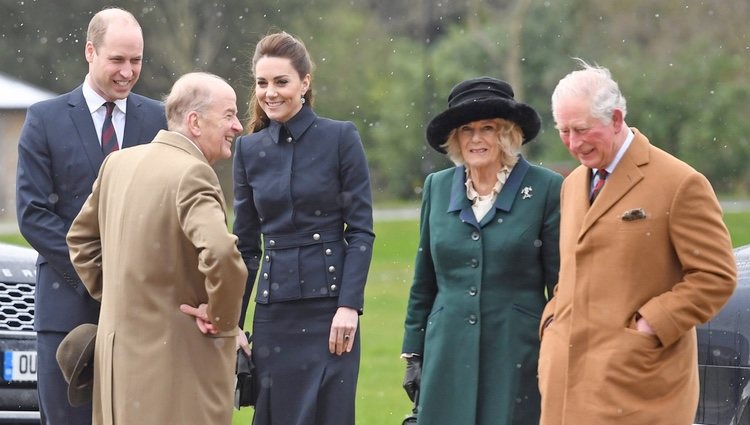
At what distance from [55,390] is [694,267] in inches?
114

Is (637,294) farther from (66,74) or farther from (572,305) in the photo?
(66,74)

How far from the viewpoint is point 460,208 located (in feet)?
19.7

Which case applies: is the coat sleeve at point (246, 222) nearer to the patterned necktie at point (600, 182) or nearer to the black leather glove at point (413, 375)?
the black leather glove at point (413, 375)

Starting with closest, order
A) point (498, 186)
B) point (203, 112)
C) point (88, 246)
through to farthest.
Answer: point (203, 112) → point (88, 246) → point (498, 186)

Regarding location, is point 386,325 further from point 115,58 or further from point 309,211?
point 115,58

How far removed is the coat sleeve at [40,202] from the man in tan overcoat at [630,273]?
228cm

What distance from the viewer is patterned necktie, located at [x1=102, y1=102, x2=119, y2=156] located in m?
6.33

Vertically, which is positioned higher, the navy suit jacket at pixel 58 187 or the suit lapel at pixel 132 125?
the suit lapel at pixel 132 125

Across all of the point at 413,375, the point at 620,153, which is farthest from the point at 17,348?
the point at 620,153

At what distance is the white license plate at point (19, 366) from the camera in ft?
22.7

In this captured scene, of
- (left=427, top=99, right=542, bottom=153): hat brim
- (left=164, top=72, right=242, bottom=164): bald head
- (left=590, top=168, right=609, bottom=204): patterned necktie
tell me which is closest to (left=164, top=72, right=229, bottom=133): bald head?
(left=164, top=72, right=242, bottom=164): bald head

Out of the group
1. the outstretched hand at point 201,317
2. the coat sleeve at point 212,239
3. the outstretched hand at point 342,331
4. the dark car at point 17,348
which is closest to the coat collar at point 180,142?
the coat sleeve at point 212,239

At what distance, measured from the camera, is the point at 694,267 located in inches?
193

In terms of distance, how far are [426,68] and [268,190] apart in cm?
3774
